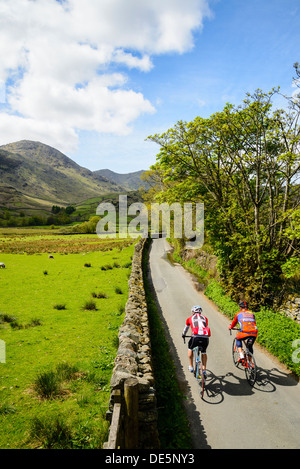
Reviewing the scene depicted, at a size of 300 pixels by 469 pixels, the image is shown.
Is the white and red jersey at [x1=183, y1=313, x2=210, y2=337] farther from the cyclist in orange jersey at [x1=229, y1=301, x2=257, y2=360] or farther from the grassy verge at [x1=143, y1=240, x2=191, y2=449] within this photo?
the grassy verge at [x1=143, y1=240, x2=191, y2=449]

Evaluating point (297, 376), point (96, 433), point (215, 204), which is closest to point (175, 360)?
point (297, 376)

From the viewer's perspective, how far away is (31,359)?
9969 mm

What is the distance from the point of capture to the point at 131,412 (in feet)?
18.3

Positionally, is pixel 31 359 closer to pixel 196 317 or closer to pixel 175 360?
pixel 175 360

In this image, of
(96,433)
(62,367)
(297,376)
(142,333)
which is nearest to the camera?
(96,433)

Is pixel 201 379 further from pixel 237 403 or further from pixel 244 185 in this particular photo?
pixel 244 185

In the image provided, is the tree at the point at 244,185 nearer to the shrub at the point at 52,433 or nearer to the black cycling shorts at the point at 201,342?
the black cycling shorts at the point at 201,342

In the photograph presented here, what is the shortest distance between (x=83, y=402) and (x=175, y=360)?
16.6 ft

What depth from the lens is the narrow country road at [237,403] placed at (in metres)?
6.83

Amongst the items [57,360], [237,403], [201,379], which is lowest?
[237,403]

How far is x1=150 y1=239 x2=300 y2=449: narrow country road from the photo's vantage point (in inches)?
269

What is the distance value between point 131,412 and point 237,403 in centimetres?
469

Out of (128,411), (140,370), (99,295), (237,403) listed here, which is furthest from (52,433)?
(99,295)

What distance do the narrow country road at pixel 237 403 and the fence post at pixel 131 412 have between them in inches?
86.1
